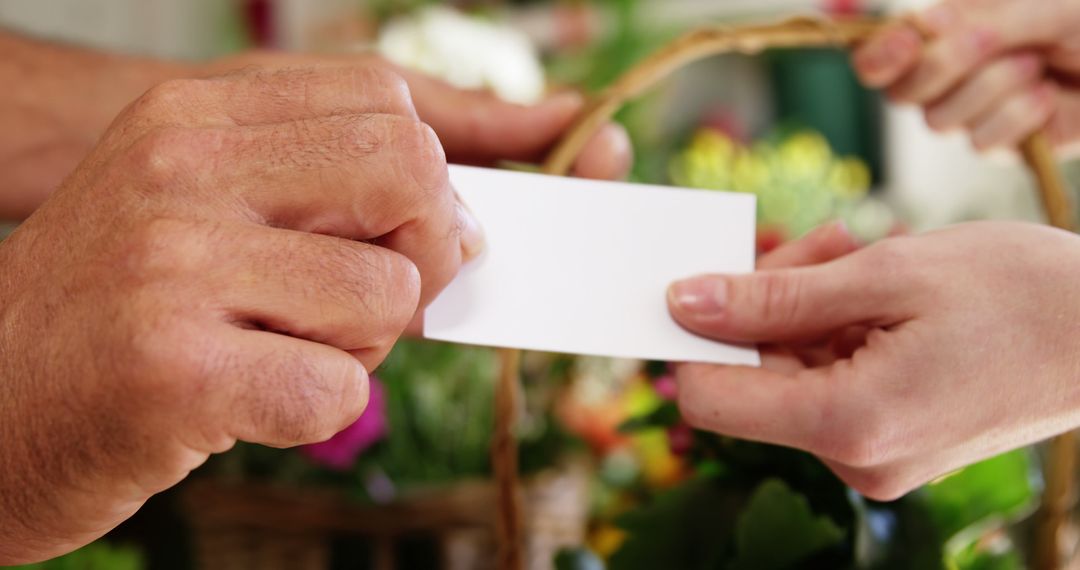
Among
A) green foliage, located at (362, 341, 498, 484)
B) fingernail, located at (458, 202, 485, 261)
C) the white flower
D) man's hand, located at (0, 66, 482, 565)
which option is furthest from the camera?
the white flower

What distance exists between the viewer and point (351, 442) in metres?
0.86

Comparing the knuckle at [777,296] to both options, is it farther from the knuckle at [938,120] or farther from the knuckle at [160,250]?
the knuckle at [938,120]

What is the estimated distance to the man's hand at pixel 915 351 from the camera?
437 millimetres

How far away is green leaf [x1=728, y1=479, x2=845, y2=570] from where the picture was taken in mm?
522

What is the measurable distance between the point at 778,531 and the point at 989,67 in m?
0.50

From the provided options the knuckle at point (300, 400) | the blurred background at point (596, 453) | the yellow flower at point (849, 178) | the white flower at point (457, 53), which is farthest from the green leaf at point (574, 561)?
the yellow flower at point (849, 178)

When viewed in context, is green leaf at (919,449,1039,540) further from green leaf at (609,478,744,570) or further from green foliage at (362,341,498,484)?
green foliage at (362,341,498,484)

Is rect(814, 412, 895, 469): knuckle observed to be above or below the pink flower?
above

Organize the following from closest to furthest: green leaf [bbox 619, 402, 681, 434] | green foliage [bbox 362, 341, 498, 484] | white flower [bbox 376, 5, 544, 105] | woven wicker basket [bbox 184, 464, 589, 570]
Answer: green leaf [bbox 619, 402, 681, 434], woven wicker basket [bbox 184, 464, 589, 570], green foliage [bbox 362, 341, 498, 484], white flower [bbox 376, 5, 544, 105]

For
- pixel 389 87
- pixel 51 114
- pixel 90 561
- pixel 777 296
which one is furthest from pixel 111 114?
pixel 777 296

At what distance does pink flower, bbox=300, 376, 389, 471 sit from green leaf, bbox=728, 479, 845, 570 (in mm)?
407

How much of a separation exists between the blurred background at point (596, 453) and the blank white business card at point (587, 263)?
0.42 ft

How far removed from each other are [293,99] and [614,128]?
1.25ft

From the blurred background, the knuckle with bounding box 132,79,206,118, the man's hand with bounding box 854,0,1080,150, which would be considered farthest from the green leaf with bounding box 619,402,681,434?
the knuckle with bounding box 132,79,206,118
